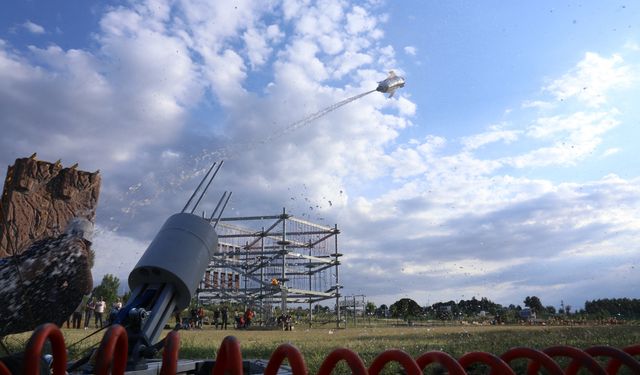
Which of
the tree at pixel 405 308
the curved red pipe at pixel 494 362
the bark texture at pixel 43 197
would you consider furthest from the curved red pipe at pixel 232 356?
the tree at pixel 405 308

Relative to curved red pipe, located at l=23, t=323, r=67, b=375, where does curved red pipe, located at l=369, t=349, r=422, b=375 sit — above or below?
below

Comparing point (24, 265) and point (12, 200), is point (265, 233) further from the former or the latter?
point (24, 265)

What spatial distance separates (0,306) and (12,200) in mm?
5312

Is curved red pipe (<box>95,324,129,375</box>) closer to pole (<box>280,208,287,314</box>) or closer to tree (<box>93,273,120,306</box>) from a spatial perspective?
pole (<box>280,208,287,314</box>)

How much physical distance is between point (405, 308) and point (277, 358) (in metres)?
42.9

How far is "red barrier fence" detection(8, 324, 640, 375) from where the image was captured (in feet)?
9.83

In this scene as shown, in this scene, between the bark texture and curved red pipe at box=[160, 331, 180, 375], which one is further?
the bark texture

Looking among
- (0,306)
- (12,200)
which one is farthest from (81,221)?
(12,200)

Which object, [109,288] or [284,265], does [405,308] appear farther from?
[109,288]

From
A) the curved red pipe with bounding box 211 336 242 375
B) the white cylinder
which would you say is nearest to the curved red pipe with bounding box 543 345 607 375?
the curved red pipe with bounding box 211 336 242 375

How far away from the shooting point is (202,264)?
602 centimetres

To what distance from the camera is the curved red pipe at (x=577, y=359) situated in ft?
11.0

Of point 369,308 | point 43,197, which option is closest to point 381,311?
point 369,308

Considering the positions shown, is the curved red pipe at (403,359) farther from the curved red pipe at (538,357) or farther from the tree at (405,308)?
the tree at (405,308)
